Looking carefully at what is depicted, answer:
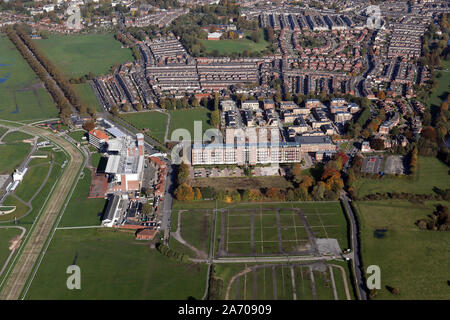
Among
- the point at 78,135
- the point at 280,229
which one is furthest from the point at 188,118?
the point at 280,229

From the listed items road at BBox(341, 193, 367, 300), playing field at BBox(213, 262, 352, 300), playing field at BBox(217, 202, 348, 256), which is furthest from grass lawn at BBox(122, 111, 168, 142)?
playing field at BBox(213, 262, 352, 300)

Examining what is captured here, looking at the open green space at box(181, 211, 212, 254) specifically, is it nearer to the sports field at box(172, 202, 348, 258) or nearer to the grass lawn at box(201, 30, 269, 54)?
the sports field at box(172, 202, 348, 258)

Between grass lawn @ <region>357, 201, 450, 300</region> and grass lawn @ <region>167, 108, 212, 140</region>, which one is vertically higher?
grass lawn @ <region>167, 108, 212, 140</region>

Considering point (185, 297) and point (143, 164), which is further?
point (143, 164)

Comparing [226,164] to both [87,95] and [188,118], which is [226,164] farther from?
[87,95]

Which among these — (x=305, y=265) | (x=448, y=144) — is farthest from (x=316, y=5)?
(x=305, y=265)

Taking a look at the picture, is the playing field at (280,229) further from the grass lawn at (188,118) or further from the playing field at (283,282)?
the grass lawn at (188,118)

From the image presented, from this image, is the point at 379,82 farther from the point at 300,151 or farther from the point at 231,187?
the point at 231,187
